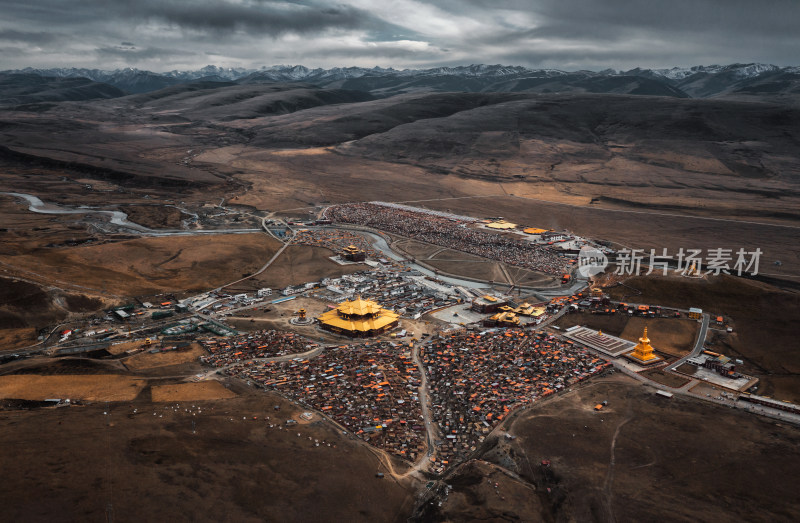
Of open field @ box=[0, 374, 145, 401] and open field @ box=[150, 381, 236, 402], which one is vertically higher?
open field @ box=[0, 374, 145, 401]

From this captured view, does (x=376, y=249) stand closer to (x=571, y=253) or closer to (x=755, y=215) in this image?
(x=571, y=253)

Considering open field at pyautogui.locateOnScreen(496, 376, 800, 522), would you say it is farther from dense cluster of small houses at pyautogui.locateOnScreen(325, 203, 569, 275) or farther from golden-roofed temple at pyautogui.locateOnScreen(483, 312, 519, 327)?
dense cluster of small houses at pyautogui.locateOnScreen(325, 203, 569, 275)

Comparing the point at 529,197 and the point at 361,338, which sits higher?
the point at 529,197

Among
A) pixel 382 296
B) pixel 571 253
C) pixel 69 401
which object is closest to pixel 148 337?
pixel 69 401

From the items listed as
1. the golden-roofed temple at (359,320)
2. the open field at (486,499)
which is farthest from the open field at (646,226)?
the open field at (486,499)

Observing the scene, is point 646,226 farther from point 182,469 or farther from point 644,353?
point 182,469

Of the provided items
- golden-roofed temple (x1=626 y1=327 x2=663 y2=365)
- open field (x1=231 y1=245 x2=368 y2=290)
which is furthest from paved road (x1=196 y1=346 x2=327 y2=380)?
golden-roofed temple (x1=626 y1=327 x2=663 y2=365)
